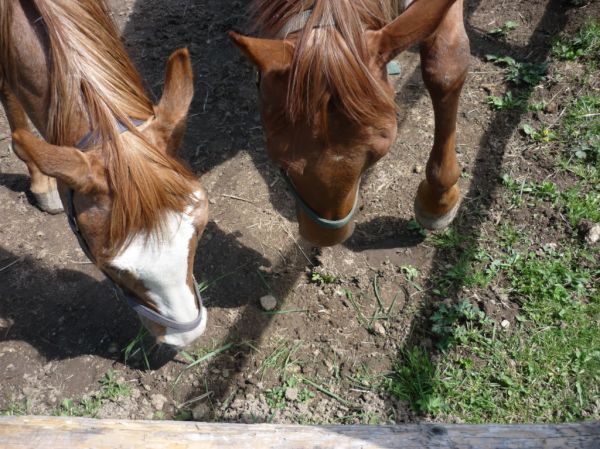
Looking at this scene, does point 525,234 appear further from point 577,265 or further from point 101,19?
point 101,19

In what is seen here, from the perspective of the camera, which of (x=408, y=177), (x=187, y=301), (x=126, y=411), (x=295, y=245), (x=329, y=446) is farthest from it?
(x=408, y=177)

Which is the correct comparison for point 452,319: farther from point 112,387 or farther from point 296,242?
point 112,387

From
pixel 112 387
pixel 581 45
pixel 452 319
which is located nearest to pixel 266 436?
pixel 112 387

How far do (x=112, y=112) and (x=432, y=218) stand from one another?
1.75 meters

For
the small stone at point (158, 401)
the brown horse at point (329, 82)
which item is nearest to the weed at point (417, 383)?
the brown horse at point (329, 82)

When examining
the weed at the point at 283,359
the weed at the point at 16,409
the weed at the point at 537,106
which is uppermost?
the weed at the point at 16,409

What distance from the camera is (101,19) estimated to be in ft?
7.05

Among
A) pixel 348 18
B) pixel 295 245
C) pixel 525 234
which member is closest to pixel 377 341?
pixel 295 245

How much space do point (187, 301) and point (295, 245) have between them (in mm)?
1171

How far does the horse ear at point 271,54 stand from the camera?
5.60ft

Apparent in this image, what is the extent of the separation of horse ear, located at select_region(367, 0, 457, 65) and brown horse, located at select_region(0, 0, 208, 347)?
25.1 inches

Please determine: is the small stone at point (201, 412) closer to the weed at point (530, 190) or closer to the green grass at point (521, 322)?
the green grass at point (521, 322)

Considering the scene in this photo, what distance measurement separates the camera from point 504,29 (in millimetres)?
3992

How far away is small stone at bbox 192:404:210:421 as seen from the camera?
99.5 inches
